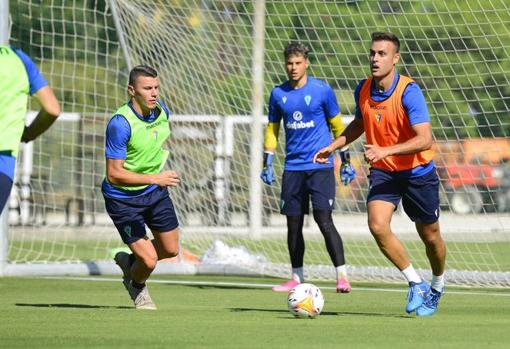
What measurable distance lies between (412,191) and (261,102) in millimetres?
6411

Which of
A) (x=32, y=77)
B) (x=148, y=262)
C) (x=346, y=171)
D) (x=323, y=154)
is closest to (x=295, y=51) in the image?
(x=346, y=171)

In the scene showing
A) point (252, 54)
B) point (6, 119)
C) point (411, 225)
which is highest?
point (252, 54)

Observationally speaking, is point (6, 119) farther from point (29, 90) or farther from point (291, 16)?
point (291, 16)

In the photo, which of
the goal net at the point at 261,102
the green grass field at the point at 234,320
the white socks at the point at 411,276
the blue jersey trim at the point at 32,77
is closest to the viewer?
the blue jersey trim at the point at 32,77

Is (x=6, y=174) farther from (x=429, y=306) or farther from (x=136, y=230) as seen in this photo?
(x=429, y=306)

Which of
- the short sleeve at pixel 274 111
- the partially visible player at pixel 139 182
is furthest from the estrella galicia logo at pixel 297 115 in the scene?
the partially visible player at pixel 139 182

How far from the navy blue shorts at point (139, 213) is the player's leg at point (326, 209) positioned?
2.34 metres

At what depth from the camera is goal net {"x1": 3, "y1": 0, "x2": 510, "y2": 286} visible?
1273 centimetres

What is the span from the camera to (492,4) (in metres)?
12.3

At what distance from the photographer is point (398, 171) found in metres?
8.95

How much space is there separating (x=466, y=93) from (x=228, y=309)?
176 inches

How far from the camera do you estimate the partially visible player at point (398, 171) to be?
28.9ft

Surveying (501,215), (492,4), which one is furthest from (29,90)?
(501,215)

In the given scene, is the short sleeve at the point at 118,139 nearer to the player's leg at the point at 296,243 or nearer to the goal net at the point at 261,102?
the player's leg at the point at 296,243
